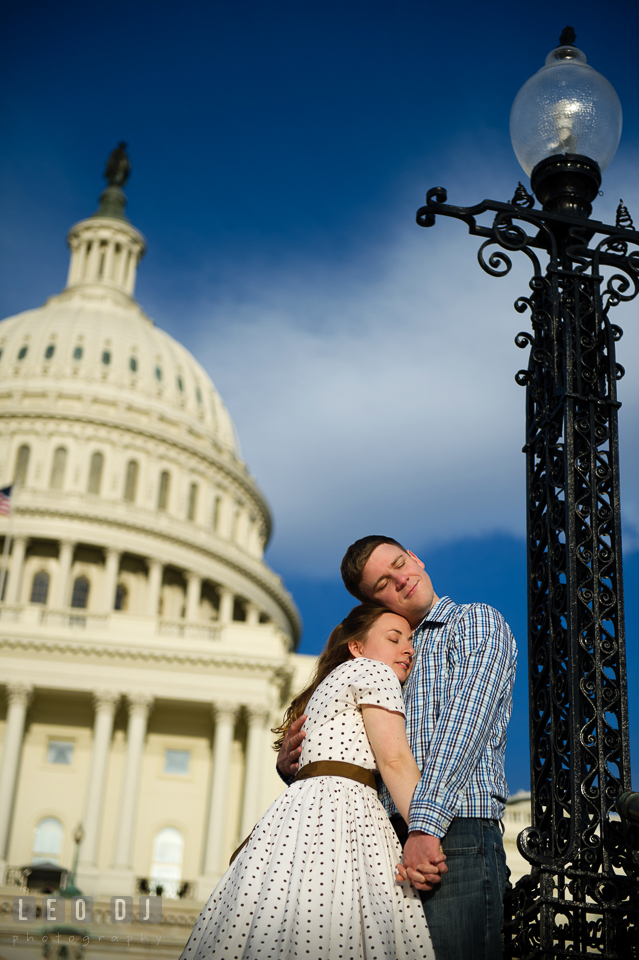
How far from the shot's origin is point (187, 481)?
216ft

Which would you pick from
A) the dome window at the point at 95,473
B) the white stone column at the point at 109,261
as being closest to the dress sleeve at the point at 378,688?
the dome window at the point at 95,473

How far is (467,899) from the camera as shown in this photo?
4035 mm

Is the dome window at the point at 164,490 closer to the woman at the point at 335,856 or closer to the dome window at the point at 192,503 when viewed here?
the dome window at the point at 192,503

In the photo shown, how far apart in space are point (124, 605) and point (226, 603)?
6.23m

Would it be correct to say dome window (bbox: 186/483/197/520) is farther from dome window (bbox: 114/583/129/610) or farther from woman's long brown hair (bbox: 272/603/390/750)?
woman's long brown hair (bbox: 272/603/390/750)

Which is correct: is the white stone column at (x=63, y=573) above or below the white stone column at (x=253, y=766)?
above

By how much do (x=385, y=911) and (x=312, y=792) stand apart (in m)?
0.56

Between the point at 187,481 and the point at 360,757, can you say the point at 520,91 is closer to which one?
the point at 360,757

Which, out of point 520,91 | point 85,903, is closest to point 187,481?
point 85,903

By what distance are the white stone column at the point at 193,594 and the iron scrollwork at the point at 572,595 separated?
175 feet

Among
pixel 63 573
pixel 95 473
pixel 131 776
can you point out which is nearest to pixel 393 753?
pixel 131 776

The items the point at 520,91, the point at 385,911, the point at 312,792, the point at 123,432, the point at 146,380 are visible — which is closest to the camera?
the point at 385,911

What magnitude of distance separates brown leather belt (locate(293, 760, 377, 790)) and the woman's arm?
9 centimetres

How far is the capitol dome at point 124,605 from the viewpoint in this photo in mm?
39156
